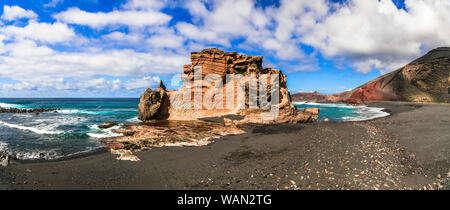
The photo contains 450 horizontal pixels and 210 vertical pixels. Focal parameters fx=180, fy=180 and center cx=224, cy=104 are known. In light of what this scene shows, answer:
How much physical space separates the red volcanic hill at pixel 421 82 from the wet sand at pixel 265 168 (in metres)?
57.0

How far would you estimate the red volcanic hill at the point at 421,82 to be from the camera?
47688mm

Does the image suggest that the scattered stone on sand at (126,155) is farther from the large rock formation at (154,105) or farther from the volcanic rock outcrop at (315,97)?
the volcanic rock outcrop at (315,97)

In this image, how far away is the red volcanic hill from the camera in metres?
47.7

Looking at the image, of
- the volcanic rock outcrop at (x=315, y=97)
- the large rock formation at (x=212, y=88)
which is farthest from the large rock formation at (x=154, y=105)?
the volcanic rock outcrop at (x=315, y=97)

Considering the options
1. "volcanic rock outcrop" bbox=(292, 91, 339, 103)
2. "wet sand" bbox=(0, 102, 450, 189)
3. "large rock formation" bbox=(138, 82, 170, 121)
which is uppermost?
"volcanic rock outcrop" bbox=(292, 91, 339, 103)

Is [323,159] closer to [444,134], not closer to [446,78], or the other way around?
[444,134]

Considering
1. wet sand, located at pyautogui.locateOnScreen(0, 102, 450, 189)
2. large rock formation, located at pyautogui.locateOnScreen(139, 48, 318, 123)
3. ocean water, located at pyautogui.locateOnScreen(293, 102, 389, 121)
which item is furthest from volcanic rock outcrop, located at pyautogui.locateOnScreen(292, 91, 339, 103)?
wet sand, located at pyautogui.locateOnScreen(0, 102, 450, 189)

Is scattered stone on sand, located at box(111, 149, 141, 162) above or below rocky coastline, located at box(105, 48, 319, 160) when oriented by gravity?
below

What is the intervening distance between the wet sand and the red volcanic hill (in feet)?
187

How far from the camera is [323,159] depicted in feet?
28.8

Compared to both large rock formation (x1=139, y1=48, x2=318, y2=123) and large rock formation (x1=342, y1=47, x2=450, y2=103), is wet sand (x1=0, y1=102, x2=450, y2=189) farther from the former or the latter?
large rock formation (x1=342, y1=47, x2=450, y2=103)
